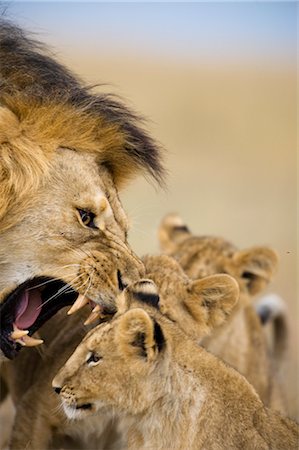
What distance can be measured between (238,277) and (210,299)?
37.5 inches

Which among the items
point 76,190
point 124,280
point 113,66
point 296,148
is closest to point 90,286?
point 124,280

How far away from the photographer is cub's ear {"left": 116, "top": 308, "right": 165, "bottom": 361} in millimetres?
3643

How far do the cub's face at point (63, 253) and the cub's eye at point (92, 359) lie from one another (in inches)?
6.5

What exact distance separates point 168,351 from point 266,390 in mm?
1741

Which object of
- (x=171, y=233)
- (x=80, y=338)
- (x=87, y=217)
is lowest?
(x=80, y=338)

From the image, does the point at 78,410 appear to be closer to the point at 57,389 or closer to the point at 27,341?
the point at 57,389

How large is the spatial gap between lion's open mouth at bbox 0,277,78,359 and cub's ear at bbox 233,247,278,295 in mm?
1411

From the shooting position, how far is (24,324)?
409 centimetres

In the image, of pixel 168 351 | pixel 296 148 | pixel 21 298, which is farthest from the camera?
pixel 296 148

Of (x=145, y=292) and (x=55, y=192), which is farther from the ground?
(x=55, y=192)

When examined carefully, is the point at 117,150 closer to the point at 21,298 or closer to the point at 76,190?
the point at 76,190

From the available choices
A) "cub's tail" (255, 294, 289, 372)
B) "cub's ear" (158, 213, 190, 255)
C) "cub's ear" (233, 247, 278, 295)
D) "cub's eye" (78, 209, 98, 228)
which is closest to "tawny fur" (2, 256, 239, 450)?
"cub's eye" (78, 209, 98, 228)

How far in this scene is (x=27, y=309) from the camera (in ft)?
13.4

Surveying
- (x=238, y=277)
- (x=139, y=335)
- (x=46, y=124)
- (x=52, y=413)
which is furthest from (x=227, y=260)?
(x=139, y=335)
